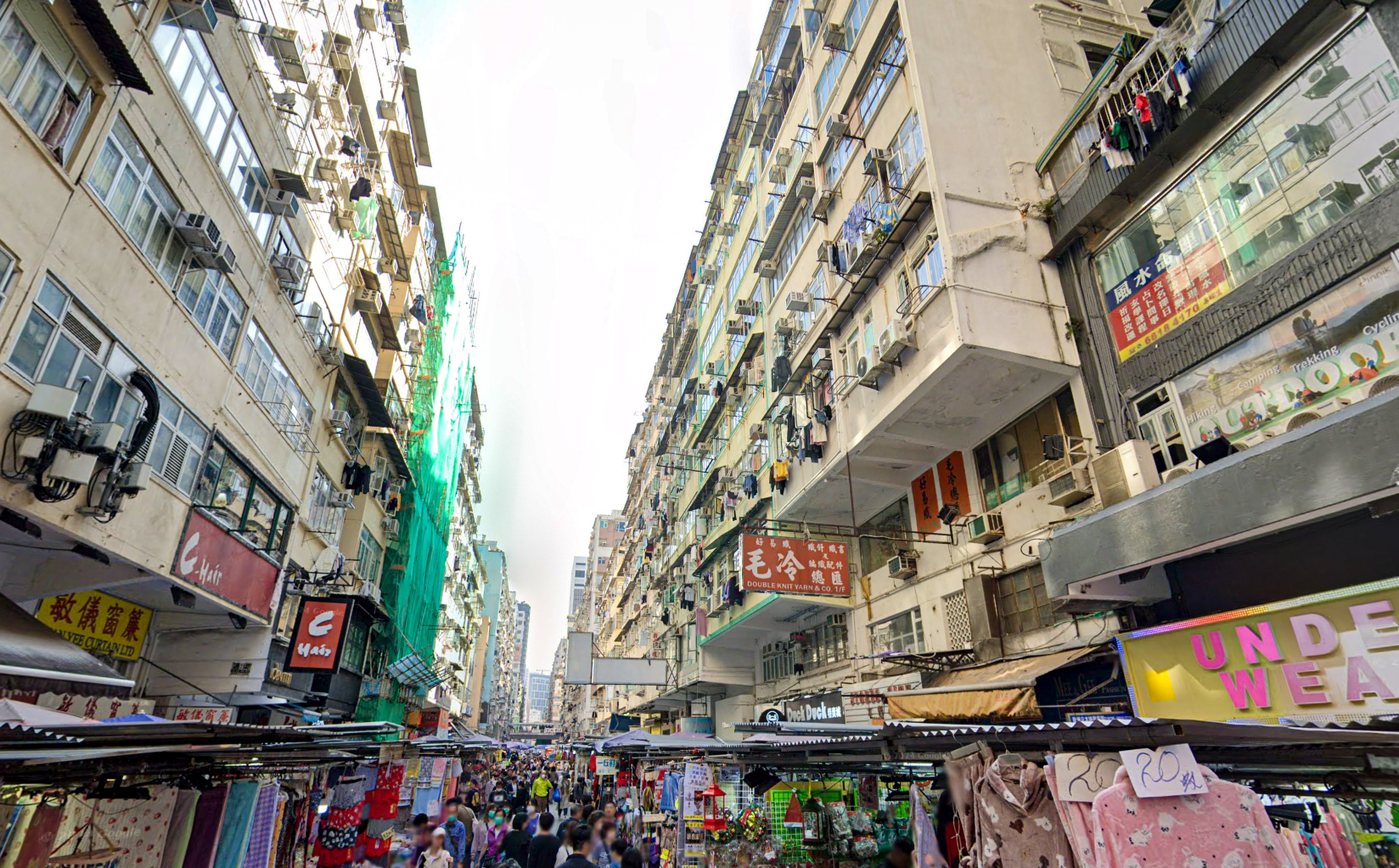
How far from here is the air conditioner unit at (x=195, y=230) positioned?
10.4 m

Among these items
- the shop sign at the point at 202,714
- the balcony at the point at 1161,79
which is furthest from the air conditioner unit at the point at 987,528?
the shop sign at the point at 202,714

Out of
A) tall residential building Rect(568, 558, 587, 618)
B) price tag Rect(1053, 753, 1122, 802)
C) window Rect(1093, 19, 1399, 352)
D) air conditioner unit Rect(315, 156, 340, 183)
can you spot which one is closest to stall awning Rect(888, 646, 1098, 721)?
window Rect(1093, 19, 1399, 352)

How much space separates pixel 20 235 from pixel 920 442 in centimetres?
1352

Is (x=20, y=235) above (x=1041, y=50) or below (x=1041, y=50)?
below

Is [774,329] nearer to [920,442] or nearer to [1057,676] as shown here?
[920,442]

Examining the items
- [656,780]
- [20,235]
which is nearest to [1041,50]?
[20,235]

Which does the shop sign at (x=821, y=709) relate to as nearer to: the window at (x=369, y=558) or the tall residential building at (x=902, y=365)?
the tall residential building at (x=902, y=365)

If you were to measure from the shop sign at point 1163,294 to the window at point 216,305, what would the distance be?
14.6m

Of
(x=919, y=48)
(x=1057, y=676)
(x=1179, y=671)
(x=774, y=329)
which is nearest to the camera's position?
(x=1179, y=671)

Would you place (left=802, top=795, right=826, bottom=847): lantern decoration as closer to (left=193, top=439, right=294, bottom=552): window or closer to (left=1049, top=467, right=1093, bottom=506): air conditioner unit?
(left=1049, top=467, right=1093, bottom=506): air conditioner unit

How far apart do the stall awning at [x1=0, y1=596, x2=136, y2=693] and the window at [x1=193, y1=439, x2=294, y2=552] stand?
169 inches

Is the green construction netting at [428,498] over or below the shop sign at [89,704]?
over

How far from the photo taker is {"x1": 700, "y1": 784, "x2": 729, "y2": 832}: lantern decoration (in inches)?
364

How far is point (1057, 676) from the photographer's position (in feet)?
33.6
